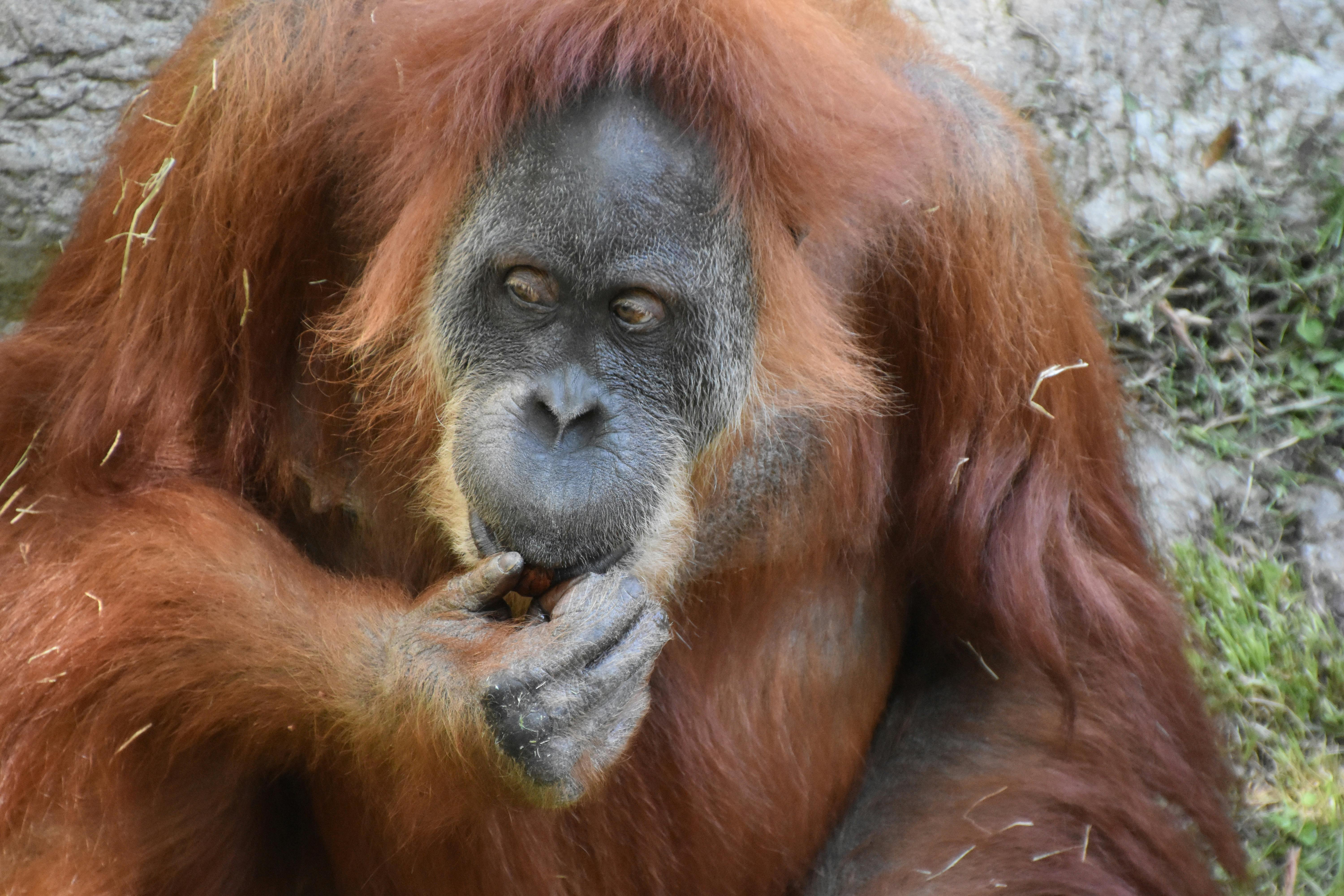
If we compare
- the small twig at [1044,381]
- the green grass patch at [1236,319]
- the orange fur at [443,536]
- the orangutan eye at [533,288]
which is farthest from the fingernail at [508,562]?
the green grass patch at [1236,319]

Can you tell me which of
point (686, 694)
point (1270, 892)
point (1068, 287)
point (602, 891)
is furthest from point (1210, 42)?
point (602, 891)

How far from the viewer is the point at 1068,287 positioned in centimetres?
253

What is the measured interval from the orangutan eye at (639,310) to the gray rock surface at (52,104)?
1.85 metres

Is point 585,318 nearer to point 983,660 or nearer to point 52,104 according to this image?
point 983,660

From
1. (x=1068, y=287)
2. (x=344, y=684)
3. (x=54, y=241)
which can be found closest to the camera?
(x=344, y=684)

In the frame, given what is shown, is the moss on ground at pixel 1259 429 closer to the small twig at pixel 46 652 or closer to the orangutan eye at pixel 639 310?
the orangutan eye at pixel 639 310

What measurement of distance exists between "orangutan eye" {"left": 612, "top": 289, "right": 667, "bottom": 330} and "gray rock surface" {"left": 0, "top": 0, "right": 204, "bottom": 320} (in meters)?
1.85

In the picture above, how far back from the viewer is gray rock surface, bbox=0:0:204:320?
3.33 meters

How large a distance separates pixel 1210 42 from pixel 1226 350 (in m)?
0.82

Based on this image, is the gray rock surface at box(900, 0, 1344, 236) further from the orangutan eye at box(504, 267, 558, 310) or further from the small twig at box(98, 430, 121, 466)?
the small twig at box(98, 430, 121, 466)

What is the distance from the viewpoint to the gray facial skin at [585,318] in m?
1.92

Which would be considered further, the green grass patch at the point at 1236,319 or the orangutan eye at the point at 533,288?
the green grass patch at the point at 1236,319

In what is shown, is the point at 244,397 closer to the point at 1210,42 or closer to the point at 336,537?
the point at 336,537

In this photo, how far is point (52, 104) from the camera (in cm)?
335
